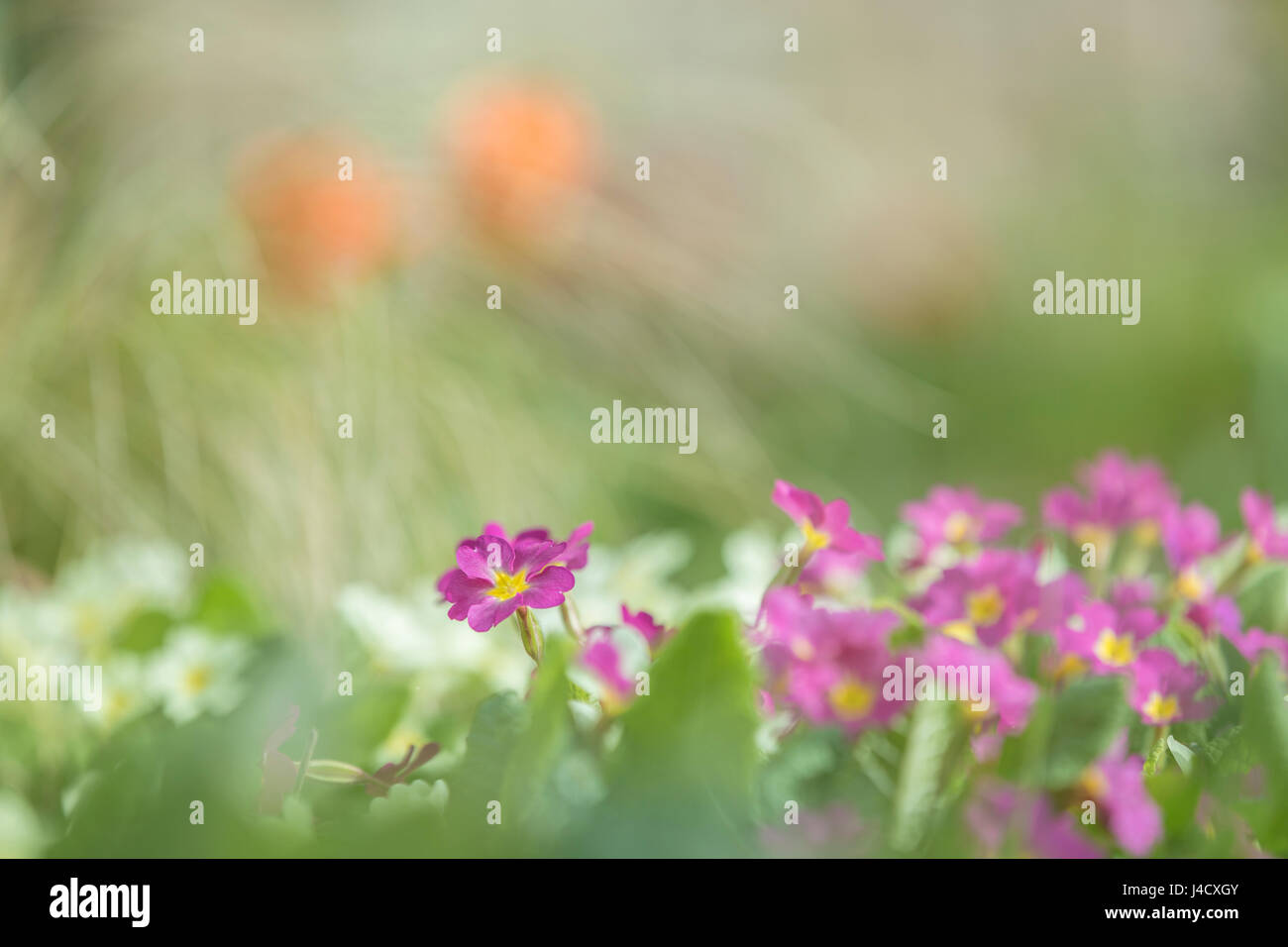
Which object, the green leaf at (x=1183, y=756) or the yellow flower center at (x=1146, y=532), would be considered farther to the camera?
the yellow flower center at (x=1146, y=532)

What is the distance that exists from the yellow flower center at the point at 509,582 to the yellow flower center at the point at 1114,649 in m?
0.18

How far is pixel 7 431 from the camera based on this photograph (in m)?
0.87

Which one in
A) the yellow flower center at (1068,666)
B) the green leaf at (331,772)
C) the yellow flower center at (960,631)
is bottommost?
the green leaf at (331,772)

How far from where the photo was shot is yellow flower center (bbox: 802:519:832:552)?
1.28 ft

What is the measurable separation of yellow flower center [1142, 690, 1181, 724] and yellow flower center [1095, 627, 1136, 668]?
0.06ft

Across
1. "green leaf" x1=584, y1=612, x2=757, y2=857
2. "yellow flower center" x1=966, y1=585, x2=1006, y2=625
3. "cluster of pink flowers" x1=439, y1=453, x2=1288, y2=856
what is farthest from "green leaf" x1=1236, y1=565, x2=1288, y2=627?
"green leaf" x1=584, y1=612, x2=757, y2=857

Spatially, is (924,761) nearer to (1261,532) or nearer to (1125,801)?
(1125,801)

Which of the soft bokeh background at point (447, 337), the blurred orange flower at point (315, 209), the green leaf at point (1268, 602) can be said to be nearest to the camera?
the green leaf at point (1268, 602)

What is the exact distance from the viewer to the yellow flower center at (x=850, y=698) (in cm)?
34

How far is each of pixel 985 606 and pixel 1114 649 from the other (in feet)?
0.14

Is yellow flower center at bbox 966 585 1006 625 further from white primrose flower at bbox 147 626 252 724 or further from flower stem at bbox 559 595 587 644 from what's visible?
white primrose flower at bbox 147 626 252 724

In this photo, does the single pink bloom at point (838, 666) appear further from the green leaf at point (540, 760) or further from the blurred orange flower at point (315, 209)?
the blurred orange flower at point (315, 209)

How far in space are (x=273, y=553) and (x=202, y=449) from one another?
15 cm

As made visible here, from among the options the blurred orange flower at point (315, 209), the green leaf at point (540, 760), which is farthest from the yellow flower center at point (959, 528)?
the blurred orange flower at point (315, 209)
